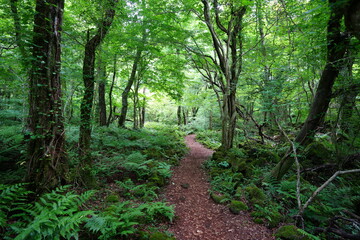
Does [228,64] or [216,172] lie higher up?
[228,64]

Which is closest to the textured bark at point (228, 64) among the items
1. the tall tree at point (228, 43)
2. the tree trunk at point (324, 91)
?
the tall tree at point (228, 43)

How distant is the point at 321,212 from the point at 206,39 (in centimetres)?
908

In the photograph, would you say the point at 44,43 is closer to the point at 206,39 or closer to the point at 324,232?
the point at 324,232

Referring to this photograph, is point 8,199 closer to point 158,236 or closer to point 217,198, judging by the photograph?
point 158,236

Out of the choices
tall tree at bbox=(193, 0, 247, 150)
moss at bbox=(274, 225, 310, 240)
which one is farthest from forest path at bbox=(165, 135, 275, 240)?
tall tree at bbox=(193, 0, 247, 150)

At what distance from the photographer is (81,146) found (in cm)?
436

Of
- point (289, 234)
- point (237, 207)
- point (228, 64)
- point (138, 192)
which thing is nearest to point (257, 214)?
point (237, 207)

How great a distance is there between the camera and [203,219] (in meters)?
4.03

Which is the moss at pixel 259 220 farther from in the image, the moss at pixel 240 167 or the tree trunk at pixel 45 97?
the tree trunk at pixel 45 97

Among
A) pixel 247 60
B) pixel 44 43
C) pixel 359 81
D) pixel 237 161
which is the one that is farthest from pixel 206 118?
pixel 44 43

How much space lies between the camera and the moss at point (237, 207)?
14.0 feet

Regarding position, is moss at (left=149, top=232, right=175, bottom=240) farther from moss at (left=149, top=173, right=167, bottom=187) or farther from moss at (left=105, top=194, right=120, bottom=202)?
moss at (left=149, top=173, right=167, bottom=187)

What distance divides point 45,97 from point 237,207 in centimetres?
523

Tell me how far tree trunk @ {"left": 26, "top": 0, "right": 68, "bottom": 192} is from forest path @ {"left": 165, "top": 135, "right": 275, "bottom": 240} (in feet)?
9.50
